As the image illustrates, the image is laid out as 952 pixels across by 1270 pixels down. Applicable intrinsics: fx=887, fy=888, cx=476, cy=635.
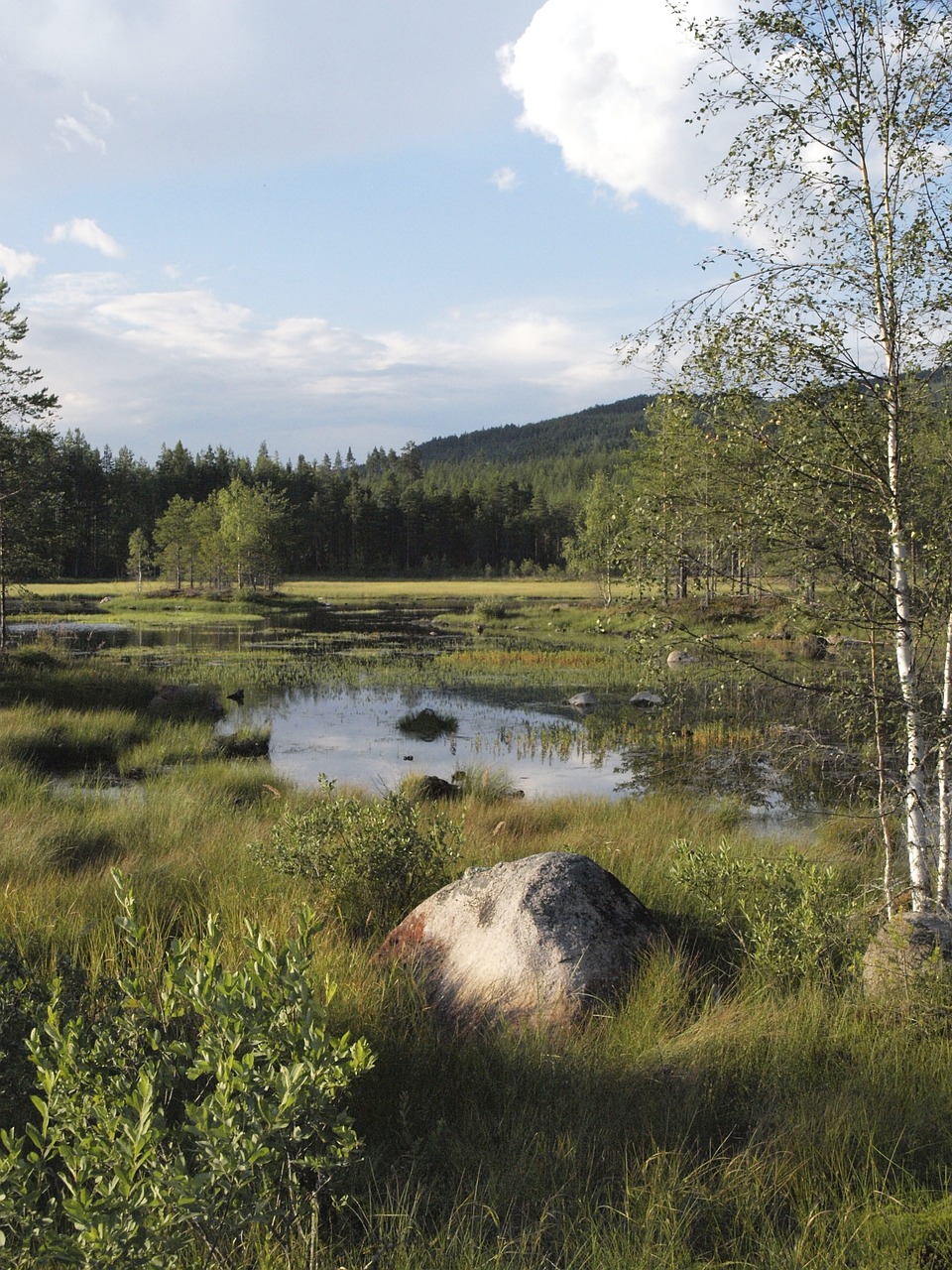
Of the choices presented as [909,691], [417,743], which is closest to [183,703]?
[417,743]

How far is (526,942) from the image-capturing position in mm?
4906

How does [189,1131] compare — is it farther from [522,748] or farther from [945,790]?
[522,748]

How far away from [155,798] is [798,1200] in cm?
931

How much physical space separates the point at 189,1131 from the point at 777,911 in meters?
4.59

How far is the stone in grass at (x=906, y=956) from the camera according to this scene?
4871 mm

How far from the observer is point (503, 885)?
5.32 metres

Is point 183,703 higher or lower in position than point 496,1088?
lower

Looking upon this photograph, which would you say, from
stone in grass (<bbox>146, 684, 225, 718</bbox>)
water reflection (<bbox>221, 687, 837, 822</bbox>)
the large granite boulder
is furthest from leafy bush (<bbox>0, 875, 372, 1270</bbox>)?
stone in grass (<bbox>146, 684, 225, 718</bbox>)

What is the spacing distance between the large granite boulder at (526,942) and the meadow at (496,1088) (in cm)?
25

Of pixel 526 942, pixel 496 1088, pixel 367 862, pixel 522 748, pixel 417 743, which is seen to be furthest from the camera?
pixel 417 743

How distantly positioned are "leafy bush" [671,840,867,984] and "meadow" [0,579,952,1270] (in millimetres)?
23

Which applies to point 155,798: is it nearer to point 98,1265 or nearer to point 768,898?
point 768,898

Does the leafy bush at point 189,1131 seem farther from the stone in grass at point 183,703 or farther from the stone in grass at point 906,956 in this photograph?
the stone in grass at point 183,703

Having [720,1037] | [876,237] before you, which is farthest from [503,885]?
[876,237]
